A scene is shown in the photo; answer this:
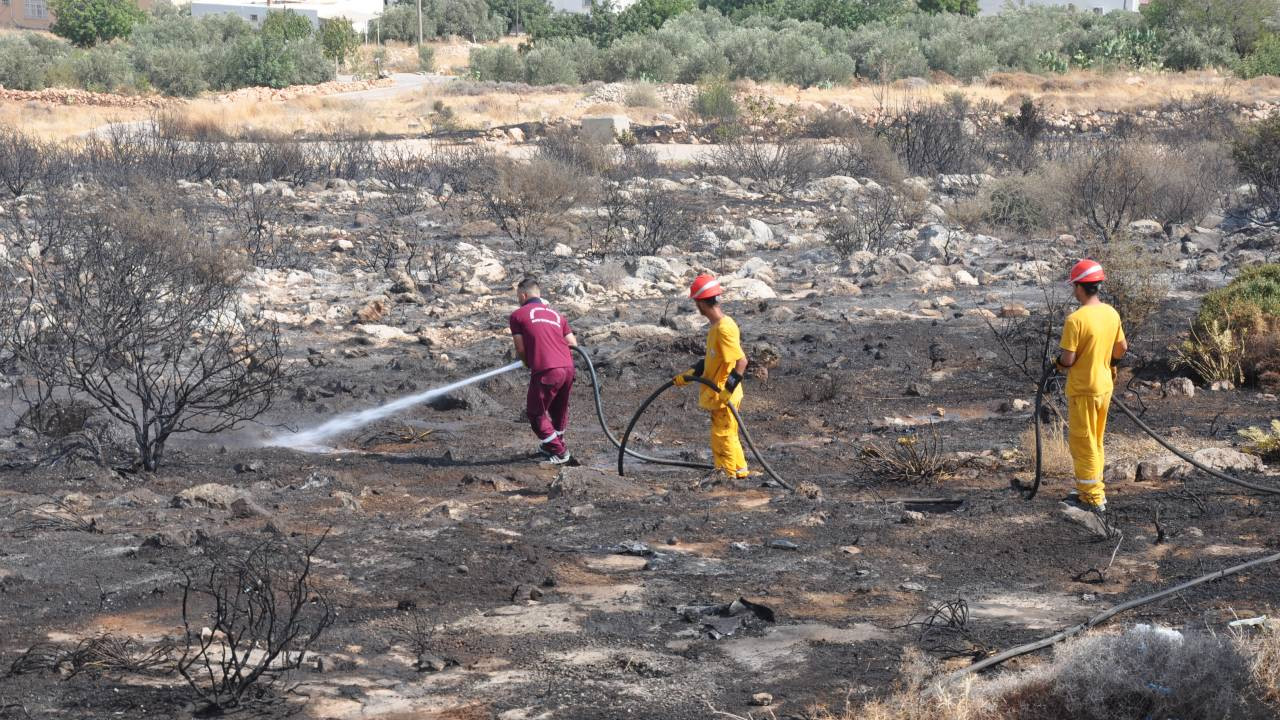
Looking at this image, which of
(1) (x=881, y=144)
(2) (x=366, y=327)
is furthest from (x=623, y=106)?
(2) (x=366, y=327)

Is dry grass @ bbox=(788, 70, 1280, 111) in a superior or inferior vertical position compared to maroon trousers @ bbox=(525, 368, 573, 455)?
superior

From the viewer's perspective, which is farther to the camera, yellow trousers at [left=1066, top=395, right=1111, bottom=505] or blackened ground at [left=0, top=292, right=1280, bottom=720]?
yellow trousers at [left=1066, top=395, right=1111, bottom=505]

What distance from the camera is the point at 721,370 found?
8.29 metres

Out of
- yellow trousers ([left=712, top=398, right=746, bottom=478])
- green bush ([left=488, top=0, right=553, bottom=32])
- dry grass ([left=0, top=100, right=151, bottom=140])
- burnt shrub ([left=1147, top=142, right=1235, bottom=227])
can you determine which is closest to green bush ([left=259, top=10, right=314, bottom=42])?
green bush ([left=488, top=0, right=553, bottom=32])

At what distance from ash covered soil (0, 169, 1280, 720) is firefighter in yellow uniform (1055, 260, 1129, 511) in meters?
0.28

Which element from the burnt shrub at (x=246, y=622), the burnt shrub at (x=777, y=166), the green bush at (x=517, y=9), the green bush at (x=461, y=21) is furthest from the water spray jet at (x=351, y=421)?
the green bush at (x=517, y=9)

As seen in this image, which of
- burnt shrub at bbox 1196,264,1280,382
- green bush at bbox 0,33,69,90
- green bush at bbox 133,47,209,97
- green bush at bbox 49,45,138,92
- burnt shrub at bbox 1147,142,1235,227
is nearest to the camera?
burnt shrub at bbox 1196,264,1280,382

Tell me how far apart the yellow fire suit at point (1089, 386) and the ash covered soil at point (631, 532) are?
29 cm

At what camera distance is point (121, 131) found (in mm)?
26031

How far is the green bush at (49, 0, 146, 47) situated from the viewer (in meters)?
68.1

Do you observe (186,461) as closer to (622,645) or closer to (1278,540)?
(622,645)

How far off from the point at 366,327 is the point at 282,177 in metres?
11.5

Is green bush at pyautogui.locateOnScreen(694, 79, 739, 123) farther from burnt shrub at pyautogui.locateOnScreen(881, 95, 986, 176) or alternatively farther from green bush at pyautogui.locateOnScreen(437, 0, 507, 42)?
green bush at pyautogui.locateOnScreen(437, 0, 507, 42)

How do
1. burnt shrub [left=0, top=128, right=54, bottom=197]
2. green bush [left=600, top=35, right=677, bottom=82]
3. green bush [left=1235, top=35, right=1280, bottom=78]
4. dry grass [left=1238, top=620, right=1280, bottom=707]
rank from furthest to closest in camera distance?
green bush [left=600, top=35, right=677, bottom=82] → green bush [left=1235, top=35, right=1280, bottom=78] → burnt shrub [left=0, top=128, right=54, bottom=197] → dry grass [left=1238, top=620, right=1280, bottom=707]
